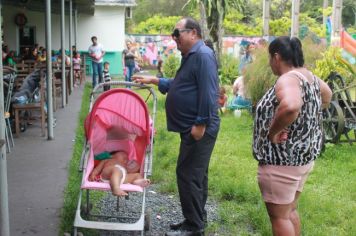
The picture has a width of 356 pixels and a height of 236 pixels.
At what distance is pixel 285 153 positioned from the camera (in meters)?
3.41

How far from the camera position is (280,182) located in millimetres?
3412

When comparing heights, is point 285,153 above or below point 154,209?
above

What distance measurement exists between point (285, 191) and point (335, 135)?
4776mm

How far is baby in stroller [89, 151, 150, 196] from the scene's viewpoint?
13.4 feet

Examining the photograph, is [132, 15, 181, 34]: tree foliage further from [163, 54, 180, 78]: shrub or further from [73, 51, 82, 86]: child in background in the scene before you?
[73, 51, 82, 86]: child in background

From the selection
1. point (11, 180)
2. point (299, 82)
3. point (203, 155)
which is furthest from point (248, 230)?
point (11, 180)

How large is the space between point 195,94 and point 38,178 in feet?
8.27

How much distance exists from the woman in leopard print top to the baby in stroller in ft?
3.71

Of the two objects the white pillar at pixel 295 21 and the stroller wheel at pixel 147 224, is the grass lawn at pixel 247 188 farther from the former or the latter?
the white pillar at pixel 295 21

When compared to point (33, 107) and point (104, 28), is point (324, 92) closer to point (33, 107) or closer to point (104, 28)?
point (33, 107)

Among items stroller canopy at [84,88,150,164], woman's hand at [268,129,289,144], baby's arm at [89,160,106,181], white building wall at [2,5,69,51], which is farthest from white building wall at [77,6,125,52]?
woman's hand at [268,129,289,144]

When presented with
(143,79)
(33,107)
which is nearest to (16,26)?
(33,107)

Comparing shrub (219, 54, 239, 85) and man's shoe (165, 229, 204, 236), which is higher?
shrub (219, 54, 239, 85)

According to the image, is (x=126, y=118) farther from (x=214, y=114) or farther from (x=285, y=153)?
(x=285, y=153)
